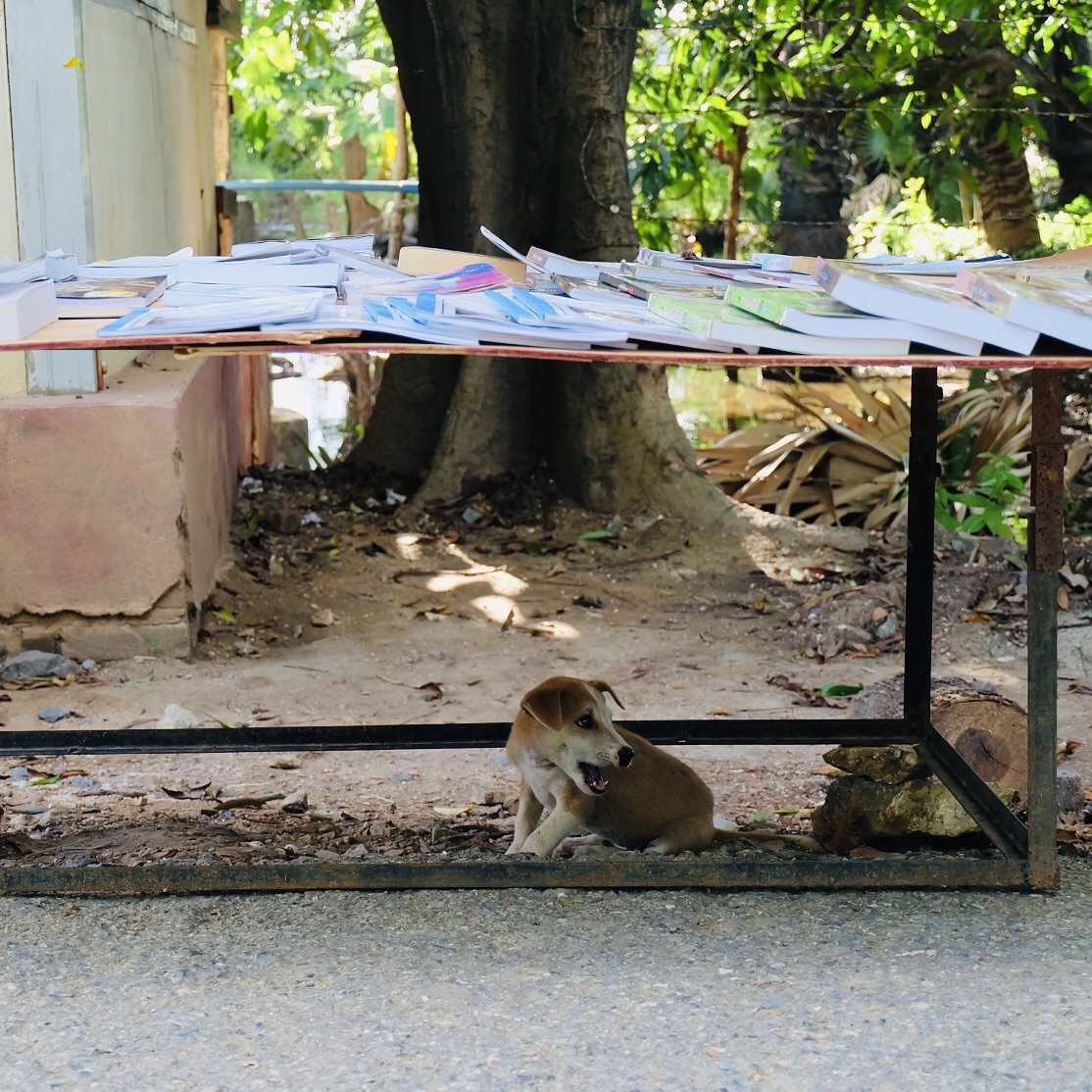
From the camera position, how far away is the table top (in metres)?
2.44

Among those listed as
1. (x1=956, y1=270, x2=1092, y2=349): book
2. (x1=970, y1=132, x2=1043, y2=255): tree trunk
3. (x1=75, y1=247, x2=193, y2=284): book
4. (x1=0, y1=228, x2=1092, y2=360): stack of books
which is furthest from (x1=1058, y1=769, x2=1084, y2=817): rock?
(x1=970, y1=132, x2=1043, y2=255): tree trunk

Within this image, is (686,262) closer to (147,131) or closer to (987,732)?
(987,732)

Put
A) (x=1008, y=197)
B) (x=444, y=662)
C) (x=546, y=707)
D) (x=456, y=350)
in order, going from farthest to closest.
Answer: (x=1008, y=197), (x=444, y=662), (x=546, y=707), (x=456, y=350)

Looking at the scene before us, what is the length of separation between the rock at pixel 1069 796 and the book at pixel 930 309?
183 centimetres

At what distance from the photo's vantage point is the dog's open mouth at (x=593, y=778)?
3355 mm

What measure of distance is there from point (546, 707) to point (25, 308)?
1508 millimetres

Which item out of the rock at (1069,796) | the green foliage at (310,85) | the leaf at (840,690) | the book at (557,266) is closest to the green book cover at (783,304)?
the book at (557,266)

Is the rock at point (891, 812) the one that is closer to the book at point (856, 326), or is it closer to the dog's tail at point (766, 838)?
the dog's tail at point (766, 838)

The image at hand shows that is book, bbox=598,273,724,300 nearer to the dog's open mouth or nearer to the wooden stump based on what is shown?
the dog's open mouth

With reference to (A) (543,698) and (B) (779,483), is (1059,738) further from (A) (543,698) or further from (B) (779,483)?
(B) (779,483)

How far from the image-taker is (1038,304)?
98.7 inches

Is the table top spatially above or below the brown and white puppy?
above

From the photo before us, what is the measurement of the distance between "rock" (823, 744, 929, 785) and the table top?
4.84 ft

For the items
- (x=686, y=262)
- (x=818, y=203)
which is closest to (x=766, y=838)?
(x=686, y=262)
